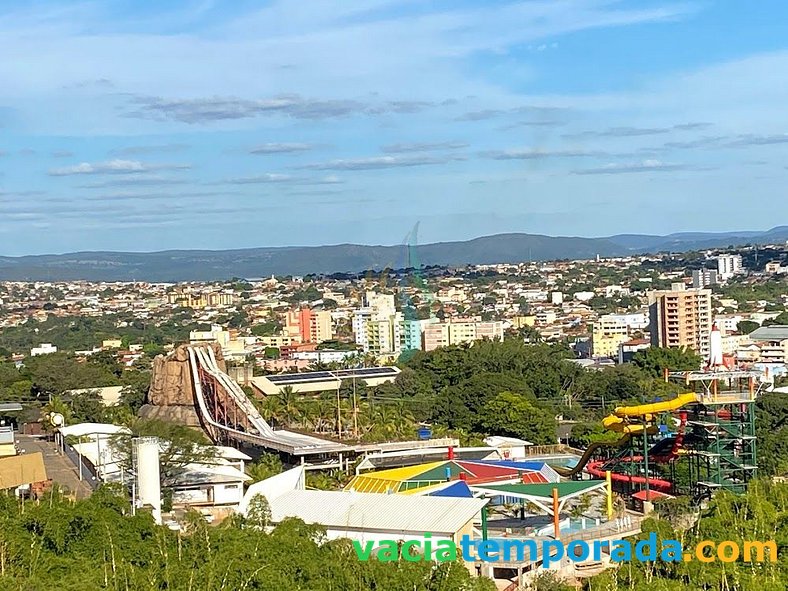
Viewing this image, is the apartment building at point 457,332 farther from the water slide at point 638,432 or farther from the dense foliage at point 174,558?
the dense foliage at point 174,558

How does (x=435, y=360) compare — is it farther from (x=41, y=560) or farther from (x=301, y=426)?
Result: (x=41, y=560)

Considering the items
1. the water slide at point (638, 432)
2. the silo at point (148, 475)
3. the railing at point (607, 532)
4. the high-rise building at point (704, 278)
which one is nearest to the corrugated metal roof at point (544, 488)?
the railing at point (607, 532)

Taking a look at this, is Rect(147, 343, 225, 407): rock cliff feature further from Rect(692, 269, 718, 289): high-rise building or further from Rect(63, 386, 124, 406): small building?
Rect(692, 269, 718, 289): high-rise building

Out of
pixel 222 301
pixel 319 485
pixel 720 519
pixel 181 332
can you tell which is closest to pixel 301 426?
pixel 319 485

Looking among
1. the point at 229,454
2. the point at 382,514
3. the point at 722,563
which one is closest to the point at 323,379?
the point at 229,454

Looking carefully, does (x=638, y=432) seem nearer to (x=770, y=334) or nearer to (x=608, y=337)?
(x=770, y=334)

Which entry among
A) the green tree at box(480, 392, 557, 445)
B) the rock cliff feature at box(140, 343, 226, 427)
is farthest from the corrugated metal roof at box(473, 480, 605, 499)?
Answer: the rock cliff feature at box(140, 343, 226, 427)
